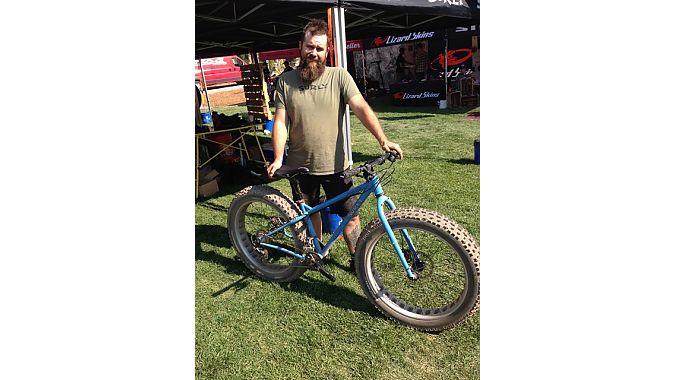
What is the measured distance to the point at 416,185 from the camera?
5352 millimetres

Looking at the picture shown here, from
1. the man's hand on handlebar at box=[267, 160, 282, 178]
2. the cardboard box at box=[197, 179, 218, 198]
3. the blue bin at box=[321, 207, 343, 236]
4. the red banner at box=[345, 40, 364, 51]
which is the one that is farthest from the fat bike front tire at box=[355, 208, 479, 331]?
the red banner at box=[345, 40, 364, 51]

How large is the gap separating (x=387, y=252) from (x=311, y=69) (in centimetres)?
144

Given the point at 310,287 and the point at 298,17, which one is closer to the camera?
the point at 310,287

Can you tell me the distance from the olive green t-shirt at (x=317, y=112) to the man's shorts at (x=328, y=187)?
0.24ft

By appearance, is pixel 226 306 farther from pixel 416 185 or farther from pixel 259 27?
pixel 259 27

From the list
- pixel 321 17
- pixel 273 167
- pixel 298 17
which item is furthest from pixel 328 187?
pixel 298 17

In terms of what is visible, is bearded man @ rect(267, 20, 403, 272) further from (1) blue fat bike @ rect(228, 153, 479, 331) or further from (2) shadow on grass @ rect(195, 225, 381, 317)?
(2) shadow on grass @ rect(195, 225, 381, 317)

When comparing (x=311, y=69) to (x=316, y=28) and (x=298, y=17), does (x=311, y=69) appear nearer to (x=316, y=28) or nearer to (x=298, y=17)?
(x=316, y=28)

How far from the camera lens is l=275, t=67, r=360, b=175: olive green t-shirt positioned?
282 cm

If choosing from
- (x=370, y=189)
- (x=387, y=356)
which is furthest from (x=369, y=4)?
(x=387, y=356)

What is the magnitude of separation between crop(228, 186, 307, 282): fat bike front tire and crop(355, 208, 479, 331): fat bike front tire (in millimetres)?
578

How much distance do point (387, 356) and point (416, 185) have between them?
3.18 meters

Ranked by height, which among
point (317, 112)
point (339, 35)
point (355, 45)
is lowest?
point (317, 112)

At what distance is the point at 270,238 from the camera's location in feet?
10.7
